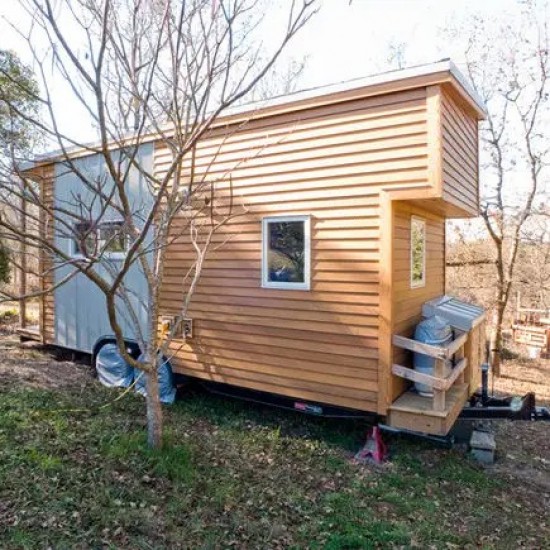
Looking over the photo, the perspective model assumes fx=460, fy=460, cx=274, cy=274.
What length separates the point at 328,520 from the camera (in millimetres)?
3676

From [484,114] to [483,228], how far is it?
6621 mm

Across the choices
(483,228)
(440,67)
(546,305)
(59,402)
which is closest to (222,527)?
(59,402)

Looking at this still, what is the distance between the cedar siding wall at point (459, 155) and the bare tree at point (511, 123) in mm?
4951

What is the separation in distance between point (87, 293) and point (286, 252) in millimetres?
3697

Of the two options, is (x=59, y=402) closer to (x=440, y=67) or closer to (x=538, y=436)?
(x=440, y=67)

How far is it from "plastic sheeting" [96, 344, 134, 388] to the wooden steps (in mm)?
3703

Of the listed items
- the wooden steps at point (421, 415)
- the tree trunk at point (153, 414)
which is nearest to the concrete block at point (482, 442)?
the wooden steps at point (421, 415)

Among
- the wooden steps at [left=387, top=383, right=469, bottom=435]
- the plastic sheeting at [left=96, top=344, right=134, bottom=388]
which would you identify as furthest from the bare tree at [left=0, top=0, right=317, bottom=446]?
the wooden steps at [left=387, top=383, right=469, bottom=435]

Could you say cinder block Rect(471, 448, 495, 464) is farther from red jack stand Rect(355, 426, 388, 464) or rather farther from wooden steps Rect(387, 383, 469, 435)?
red jack stand Rect(355, 426, 388, 464)

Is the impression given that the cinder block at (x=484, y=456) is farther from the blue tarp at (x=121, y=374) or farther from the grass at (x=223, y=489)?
the blue tarp at (x=121, y=374)

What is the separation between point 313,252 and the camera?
16.6 ft

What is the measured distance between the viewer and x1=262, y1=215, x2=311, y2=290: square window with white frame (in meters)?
5.15

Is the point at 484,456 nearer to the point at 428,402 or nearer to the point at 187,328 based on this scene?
the point at 428,402

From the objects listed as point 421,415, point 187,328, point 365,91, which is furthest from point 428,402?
point 365,91
